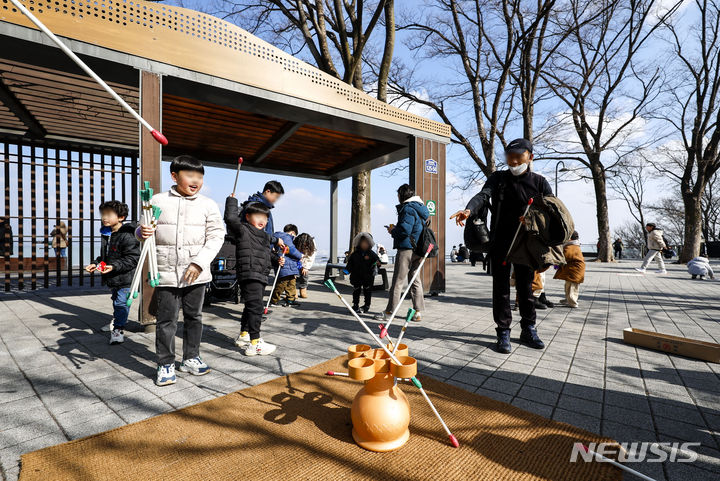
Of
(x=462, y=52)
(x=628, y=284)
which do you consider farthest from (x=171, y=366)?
(x=462, y=52)

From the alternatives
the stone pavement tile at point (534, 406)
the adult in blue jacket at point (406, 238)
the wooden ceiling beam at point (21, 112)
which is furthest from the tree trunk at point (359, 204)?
the stone pavement tile at point (534, 406)

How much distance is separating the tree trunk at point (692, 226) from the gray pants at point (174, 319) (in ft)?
74.0

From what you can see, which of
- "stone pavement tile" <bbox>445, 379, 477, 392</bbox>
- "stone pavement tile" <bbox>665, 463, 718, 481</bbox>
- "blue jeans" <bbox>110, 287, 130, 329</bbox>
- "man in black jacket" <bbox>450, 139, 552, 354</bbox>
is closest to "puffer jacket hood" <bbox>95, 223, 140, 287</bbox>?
"blue jeans" <bbox>110, 287, 130, 329</bbox>

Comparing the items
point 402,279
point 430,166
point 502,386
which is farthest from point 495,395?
point 430,166

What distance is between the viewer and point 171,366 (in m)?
2.78

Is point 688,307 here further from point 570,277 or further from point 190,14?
point 190,14

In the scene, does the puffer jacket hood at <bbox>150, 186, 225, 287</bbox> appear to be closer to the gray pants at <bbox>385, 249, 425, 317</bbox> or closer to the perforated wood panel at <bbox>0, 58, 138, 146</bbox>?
the gray pants at <bbox>385, 249, 425, 317</bbox>

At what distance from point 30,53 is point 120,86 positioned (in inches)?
74.6

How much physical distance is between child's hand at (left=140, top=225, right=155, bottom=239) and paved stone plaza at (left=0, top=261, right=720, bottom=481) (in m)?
1.22

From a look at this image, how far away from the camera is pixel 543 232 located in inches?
136

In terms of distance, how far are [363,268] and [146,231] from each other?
11.6ft

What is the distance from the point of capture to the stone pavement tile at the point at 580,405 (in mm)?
2309

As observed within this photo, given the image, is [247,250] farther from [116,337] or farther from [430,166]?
[430,166]

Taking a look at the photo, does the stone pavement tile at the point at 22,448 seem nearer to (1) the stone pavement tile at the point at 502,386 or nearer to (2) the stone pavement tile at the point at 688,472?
(1) the stone pavement tile at the point at 502,386
